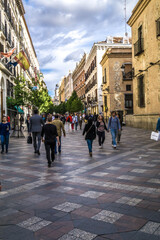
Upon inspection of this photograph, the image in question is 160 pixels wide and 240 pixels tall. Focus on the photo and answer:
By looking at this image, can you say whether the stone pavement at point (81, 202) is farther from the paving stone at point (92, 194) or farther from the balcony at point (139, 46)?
the balcony at point (139, 46)

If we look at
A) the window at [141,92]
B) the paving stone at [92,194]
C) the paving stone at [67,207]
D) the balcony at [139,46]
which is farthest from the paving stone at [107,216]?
the balcony at [139,46]

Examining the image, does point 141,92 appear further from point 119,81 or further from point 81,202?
point 81,202

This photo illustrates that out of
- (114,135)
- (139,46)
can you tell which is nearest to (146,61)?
(139,46)

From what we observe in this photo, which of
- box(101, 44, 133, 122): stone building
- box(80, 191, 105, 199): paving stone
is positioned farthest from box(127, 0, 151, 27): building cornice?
box(80, 191, 105, 199): paving stone

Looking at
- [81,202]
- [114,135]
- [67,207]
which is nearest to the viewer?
[67,207]

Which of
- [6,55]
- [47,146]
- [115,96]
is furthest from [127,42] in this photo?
[47,146]

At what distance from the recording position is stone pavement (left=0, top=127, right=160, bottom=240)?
3086 mm

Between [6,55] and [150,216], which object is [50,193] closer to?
[150,216]

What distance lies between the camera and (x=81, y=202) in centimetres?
415

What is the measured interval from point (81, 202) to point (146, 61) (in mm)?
17514

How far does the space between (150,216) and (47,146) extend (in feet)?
14.9

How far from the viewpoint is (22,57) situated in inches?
972

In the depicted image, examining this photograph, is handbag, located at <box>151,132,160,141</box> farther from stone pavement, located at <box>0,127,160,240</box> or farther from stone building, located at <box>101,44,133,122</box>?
stone building, located at <box>101,44,133,122</box>

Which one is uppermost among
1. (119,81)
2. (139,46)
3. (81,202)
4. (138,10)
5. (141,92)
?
(138,10)
